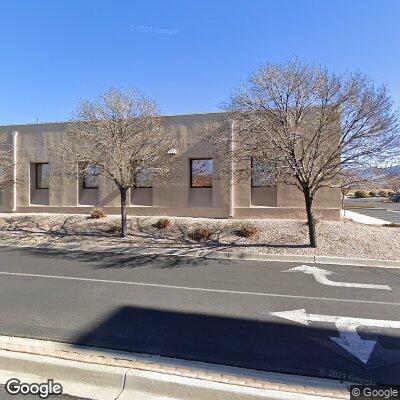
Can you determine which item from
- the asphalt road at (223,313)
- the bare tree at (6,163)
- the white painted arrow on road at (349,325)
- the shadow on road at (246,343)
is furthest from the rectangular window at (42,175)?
the white painted arrow on road at (349,325)

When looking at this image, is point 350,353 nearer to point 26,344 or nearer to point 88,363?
point 88,363

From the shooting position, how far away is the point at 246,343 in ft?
14.4

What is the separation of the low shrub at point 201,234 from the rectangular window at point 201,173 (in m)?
4.74

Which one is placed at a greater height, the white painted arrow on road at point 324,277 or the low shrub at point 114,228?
the low shrub at point 114,228

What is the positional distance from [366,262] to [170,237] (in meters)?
6.90

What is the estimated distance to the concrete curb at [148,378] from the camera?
3197 millimetres

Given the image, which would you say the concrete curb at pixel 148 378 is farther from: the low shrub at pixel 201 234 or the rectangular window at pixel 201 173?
the rectangular window at pixel 201 173

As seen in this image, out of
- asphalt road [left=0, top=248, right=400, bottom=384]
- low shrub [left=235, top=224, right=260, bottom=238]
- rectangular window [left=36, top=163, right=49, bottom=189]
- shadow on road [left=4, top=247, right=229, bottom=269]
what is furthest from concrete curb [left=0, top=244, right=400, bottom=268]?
rectangular window [left=36, top=163, right=49, bottom=189]

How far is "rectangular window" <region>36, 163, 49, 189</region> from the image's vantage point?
20281mm

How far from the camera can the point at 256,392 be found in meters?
3.16

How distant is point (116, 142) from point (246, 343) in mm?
9628

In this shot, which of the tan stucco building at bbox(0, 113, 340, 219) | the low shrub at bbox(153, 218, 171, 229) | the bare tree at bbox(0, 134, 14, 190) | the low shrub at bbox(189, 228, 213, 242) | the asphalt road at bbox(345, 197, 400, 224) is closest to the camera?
the low shrub at bbox(189, 228, 213, 242)

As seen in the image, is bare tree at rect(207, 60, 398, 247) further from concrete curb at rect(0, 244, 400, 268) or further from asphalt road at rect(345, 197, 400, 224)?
asphalt road at rect(345, 197, 400, 224)

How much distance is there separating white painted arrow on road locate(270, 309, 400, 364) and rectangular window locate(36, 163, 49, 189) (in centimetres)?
1825
